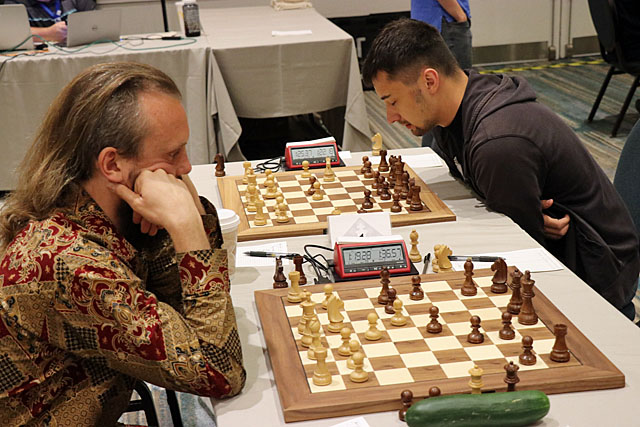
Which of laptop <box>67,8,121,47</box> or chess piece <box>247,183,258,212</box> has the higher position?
laptop <box>67,8,121,47</box>

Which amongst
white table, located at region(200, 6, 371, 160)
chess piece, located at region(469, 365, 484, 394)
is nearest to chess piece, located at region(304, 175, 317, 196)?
chess piece, located at region(469, 365, 484, 394)

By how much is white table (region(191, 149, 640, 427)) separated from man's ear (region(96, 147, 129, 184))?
0.46 meters

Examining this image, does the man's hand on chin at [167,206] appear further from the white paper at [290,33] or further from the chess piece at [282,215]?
the white paper at [290,33]

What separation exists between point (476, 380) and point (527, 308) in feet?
1.05

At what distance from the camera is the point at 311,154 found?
2840 millimetres

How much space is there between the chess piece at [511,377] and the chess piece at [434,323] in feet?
0.75

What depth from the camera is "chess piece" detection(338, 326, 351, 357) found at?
1523 millimetres

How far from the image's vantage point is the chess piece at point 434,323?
5.24 ft

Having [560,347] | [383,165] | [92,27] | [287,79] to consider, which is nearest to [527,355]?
[560,347]

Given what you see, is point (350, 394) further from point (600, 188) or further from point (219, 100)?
point (219, 100)

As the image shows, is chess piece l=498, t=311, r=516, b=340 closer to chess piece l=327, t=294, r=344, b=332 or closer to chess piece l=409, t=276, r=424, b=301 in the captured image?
chess piece l=409, t=276, r=424, b=301


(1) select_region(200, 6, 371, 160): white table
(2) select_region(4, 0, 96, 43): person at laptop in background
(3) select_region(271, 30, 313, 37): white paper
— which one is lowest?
(1) select_region(200, 6, 371, 160): white table

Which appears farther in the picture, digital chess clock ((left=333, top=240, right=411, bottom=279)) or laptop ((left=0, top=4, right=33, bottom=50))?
laptop ((left=0, top=4, right=33, bottom=50))

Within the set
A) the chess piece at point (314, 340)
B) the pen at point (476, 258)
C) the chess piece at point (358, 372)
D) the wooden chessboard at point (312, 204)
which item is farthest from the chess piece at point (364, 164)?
the chess piece at point (358, 372)
